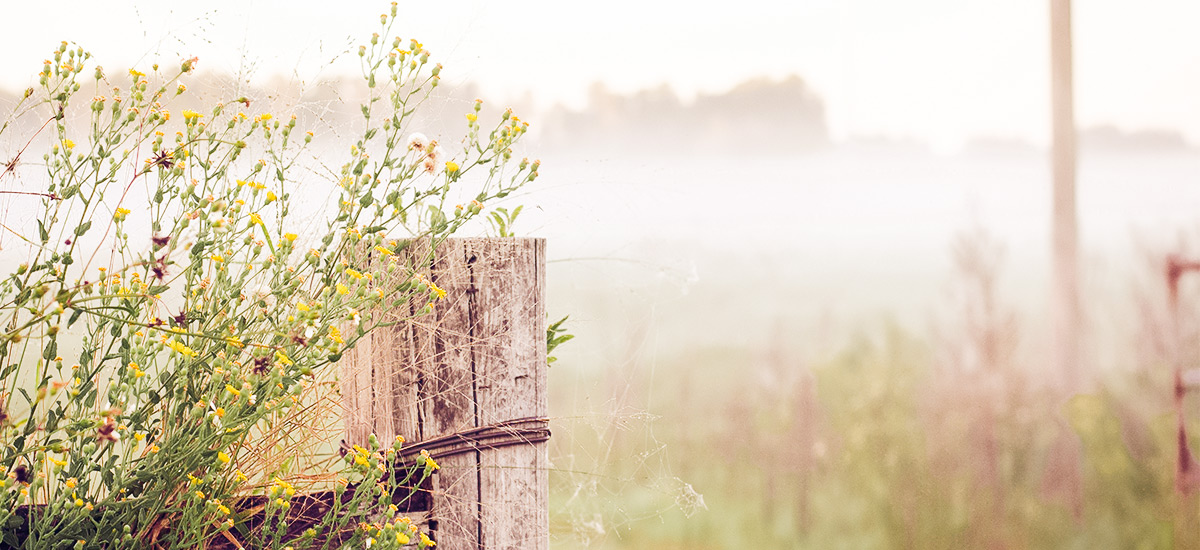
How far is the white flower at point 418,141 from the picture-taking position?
0.94 m

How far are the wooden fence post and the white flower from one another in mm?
117

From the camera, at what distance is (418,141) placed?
38.1 inches

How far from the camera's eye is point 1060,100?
7.15 feet

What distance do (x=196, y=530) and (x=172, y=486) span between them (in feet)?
0.23

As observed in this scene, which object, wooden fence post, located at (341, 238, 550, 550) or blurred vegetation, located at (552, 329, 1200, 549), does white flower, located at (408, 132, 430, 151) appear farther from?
blurred vegetation, located at (552, 329, 1200, 549)

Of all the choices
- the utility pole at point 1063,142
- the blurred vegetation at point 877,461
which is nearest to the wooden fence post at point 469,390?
the blurred vegetation at point 877,461

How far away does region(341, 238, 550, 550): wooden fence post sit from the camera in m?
0.99

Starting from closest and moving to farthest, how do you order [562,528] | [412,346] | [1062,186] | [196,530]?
[196,530], [412,346], [562,528], [1062,186]

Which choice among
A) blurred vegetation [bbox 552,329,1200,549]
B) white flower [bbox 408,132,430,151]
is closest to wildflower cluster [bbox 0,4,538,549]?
white flower [bbox 408,132,430,151]

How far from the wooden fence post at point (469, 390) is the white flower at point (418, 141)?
0.12 m

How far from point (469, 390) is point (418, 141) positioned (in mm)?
310

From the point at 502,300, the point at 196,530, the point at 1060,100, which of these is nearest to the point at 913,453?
the point at 1060,100

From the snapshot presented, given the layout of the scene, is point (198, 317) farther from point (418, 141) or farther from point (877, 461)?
point (877, 461)

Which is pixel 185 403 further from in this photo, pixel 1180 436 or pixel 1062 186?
pixel 1180 436
